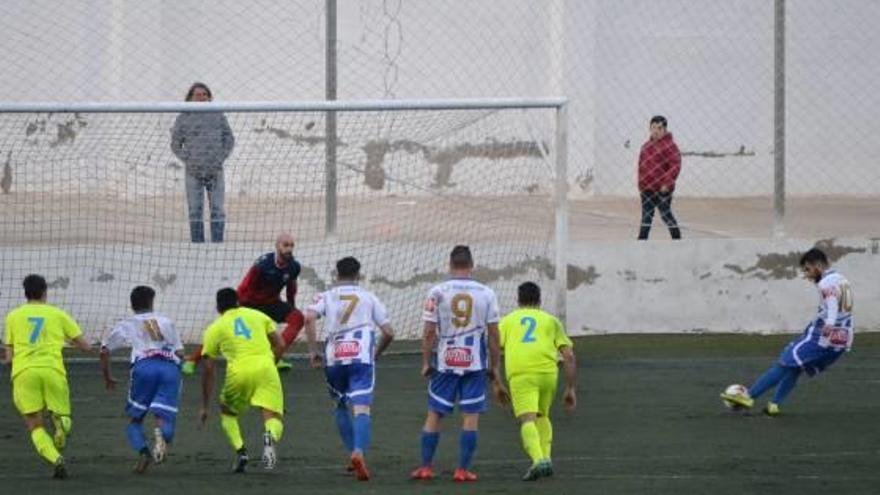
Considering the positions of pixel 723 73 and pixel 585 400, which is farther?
pixel 723 73

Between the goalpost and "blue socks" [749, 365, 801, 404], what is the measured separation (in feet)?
13.1

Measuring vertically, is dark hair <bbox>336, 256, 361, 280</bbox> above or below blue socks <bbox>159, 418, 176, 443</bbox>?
above

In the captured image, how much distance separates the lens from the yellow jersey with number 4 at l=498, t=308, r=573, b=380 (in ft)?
42.8

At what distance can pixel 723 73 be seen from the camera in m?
25.3

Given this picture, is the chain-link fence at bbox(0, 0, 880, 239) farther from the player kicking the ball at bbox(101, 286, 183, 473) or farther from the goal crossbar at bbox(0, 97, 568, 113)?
the player kicking the ball at bbox(101, 286, 183, 473)

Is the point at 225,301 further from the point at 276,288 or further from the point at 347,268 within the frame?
the point at 276,288

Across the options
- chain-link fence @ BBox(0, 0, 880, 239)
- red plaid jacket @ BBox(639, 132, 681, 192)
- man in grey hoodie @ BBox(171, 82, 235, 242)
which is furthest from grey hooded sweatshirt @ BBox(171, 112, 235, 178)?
red plaid jacket @ BBox(639, 132, 681, 192)

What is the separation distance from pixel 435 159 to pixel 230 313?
7.71m

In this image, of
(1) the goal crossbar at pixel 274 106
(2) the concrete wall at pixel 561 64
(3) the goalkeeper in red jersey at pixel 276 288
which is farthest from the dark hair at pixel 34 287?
(2) the concrete wall at pixel 561 64

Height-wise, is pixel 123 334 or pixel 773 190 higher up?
pixel 773 190

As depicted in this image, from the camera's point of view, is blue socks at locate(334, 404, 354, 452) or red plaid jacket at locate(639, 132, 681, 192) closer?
blue socks at locate(334, 404, 354, 452)

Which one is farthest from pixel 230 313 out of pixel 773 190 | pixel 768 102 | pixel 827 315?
pixel 768 102

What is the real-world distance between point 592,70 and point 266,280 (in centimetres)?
894

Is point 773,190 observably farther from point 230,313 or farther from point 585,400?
point 230,313
